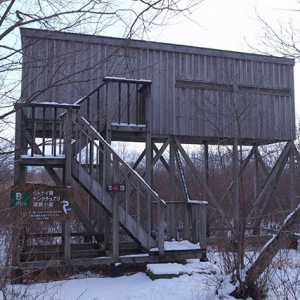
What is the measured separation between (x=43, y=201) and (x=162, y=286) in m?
2.96

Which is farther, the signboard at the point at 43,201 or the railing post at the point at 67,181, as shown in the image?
the railing post at the point at 67,181

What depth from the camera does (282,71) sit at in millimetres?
12102

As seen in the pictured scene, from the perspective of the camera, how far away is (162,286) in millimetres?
6832

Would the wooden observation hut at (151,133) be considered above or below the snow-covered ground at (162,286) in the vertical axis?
above

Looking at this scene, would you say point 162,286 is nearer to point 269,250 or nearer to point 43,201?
point 269,250

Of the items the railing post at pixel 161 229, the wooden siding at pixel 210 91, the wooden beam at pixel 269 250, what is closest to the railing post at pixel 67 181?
the railing post at pixel 161 229

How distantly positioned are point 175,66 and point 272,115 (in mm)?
3637

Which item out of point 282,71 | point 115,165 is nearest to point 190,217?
point 115,165

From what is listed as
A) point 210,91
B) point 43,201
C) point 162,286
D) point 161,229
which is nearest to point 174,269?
point 162,286

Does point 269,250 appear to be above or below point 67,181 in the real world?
below

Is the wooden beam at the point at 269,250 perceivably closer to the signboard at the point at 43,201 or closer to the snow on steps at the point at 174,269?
the snow on steps at the point at 174,269

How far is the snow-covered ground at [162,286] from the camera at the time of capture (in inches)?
236

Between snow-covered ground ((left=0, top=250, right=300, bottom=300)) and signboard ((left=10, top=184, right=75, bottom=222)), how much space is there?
132 cm

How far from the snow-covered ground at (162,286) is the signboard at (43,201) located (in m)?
1.32
